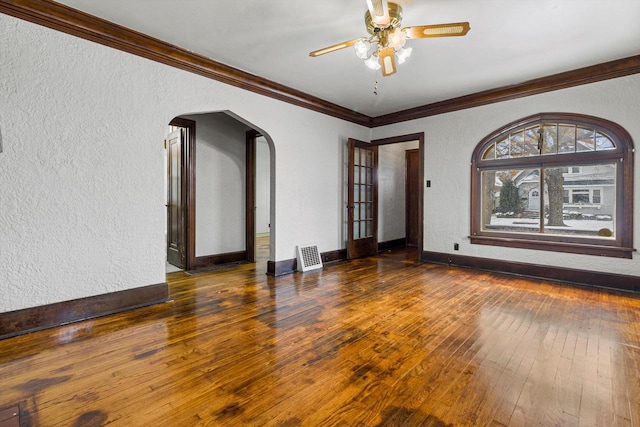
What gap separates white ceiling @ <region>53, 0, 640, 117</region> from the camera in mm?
2641

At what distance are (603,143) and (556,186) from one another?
2.34ft

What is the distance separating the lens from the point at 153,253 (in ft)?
10.8

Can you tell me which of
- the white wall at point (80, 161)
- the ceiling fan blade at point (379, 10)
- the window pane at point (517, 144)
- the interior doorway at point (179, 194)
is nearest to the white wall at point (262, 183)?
the interior doorway at point (179, 194)

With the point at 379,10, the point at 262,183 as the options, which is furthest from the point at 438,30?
the point at 262,183

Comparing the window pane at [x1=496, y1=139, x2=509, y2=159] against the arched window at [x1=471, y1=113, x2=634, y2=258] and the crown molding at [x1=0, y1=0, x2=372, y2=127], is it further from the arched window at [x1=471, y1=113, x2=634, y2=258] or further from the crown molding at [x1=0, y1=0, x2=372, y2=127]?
the crown molding at [x1=0, y1=0, x2=372, y2=127]

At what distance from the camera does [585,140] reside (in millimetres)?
4066

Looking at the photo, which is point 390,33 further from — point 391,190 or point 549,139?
point 391,190

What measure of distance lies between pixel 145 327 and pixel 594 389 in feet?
10.6

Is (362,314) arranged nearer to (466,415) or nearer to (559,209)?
(466,415)

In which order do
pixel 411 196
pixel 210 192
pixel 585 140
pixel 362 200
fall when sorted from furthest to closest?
pixel 411 196 < pixel 362 200 < pixel 210 192 < pixel 585 140

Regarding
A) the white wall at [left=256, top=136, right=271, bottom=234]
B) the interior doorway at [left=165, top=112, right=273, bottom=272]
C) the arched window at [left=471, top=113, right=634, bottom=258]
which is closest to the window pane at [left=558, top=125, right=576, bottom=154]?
the arched window at [left=471, top=113, right=634, bottom=258]

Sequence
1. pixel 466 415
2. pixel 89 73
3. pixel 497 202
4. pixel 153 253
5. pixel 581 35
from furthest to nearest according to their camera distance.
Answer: pixel 497 202 → pixel 153 253 → pixel 581 35 → pixel 89 73 → pixel 466 415

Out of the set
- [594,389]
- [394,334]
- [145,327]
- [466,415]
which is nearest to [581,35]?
[594,389]

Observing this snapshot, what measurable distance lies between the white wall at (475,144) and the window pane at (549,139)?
0.79 ft
